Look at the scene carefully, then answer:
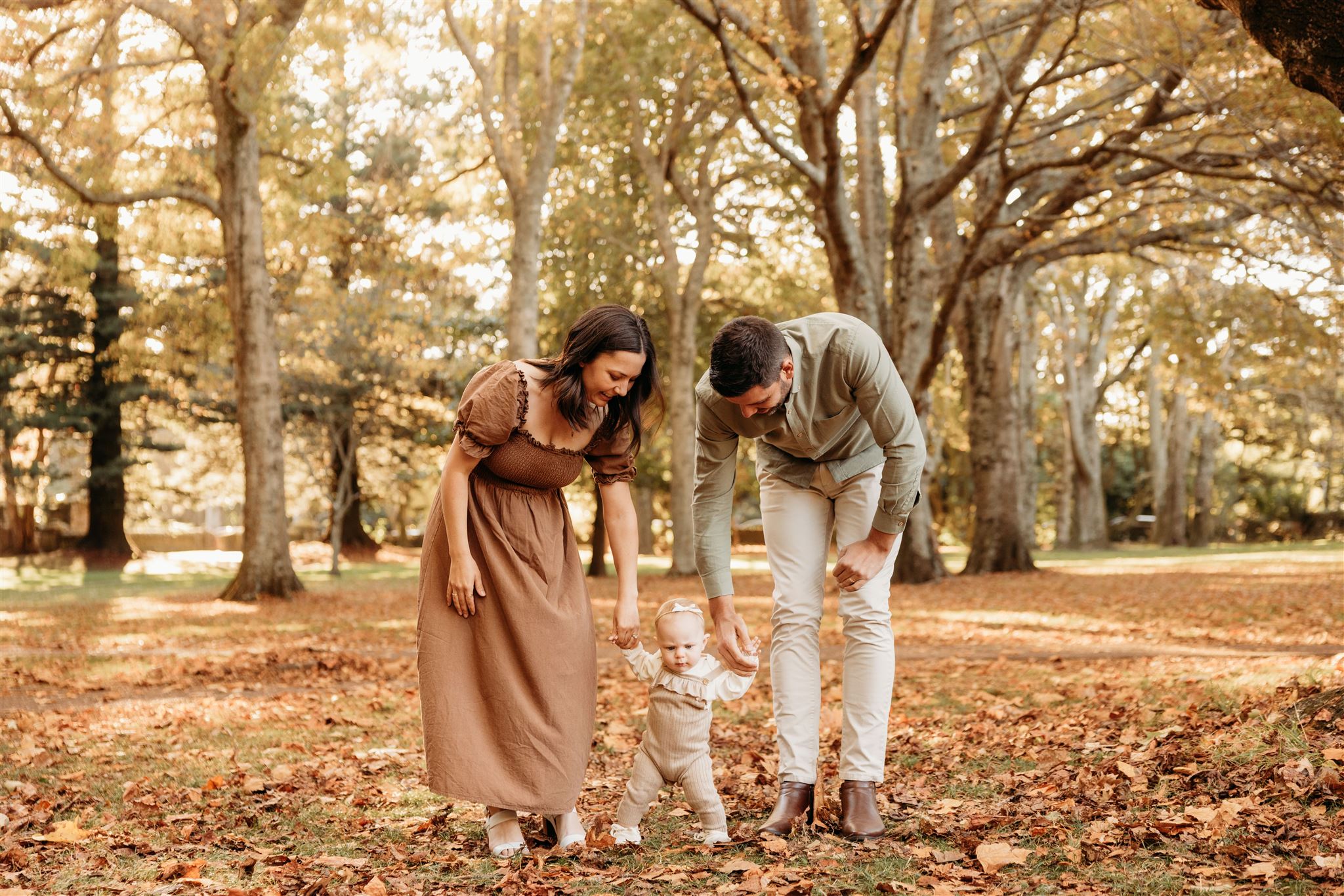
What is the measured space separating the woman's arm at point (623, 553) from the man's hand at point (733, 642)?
29 centimetres

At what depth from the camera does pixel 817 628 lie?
4344mm

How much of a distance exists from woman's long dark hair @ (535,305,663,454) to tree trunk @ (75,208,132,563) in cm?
2649

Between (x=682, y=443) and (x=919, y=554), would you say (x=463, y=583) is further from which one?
(x=682, y=443)

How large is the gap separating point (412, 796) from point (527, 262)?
11.9 metres

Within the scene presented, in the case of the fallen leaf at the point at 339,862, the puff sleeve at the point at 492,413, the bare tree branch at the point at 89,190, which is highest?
the bare tree branch at the point at 89,190

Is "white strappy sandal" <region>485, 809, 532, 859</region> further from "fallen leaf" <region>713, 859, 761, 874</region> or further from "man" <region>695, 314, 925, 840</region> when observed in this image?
"man" <region>695, 314, 925, 840</region>

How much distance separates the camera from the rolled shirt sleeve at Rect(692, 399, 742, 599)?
4211mm

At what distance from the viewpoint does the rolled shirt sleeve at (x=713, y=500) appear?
166 inches

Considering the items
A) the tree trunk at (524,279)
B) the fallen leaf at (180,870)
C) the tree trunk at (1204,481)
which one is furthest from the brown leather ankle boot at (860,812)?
the tree trunk at (1204,481)

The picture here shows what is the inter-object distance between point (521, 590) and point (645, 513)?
2983 cm

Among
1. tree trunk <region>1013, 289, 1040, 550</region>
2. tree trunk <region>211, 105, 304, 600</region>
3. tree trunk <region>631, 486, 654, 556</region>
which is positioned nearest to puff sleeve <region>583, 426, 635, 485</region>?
tree trunk <region>211, 105, 304, 600</region>

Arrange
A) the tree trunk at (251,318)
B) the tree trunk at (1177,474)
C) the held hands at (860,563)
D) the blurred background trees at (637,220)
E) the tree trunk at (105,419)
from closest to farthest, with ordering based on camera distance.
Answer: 1. the held hands at (860,563)
2. the blurred background trees at (637,220)
3. the tree trunk at (251,318)
4. the tree trunk at (105,419)
5. the tree trunk at (1177,474)

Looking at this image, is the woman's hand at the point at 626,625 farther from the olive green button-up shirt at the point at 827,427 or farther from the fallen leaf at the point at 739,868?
the fallen leaf at the point at 739,868

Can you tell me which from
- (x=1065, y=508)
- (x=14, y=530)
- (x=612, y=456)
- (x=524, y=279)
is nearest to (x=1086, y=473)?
(x=1065, y=508)
